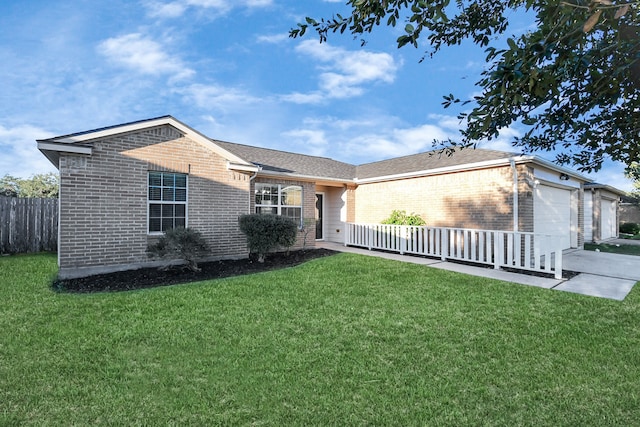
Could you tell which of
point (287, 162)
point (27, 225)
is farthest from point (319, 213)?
point (27, 225)

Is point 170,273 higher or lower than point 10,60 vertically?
lower

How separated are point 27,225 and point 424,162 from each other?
15766mm

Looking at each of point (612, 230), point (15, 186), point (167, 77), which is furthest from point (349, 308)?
point (15, 186)

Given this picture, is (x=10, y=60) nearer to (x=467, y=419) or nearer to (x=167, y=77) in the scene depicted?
(x=167, y=77)

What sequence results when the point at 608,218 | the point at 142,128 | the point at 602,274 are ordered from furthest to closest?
the point at 608,218 < the point at 142,128 < the point at 602,274

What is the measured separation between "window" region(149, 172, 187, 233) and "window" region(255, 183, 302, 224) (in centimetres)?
292

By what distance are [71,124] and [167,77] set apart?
544 centimetres

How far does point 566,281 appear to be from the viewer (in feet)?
22.6

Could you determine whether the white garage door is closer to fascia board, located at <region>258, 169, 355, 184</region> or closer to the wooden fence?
fascia board, located at <region>258, 169, 355, 184</region>

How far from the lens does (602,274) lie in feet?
25.1

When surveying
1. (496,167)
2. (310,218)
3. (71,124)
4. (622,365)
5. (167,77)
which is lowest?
(622,365)

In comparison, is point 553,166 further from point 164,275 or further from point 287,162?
point 164,275

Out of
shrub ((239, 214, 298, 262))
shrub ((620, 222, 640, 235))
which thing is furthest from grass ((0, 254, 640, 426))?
shrub ((620, 222, 640, 235))

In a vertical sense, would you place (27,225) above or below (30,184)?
below
